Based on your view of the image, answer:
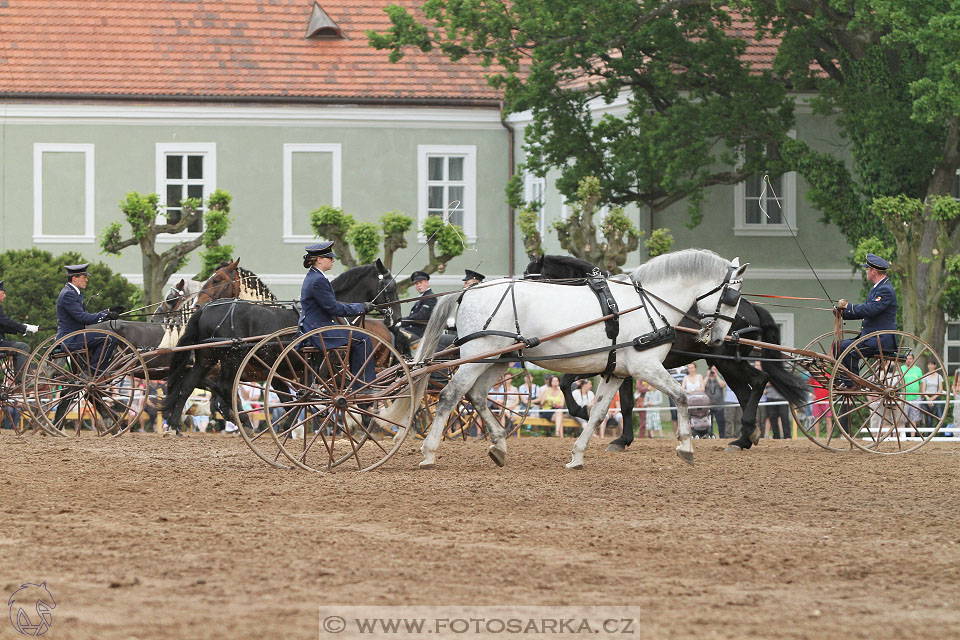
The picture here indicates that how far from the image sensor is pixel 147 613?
5820 millimetres

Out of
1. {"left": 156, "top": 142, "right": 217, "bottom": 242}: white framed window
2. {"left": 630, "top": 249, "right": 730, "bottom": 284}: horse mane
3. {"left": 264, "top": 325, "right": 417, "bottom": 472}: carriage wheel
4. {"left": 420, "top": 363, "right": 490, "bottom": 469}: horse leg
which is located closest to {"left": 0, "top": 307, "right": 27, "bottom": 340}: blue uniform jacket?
{"left": 264, "top": 325, "right": 417, "bottom": 472}: carriage wheel

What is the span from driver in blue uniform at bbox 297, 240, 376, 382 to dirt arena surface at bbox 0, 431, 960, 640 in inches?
39.2

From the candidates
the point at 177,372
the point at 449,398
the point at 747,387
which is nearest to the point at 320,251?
the point at 449,398

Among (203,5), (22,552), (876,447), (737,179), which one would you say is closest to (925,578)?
(22,552)

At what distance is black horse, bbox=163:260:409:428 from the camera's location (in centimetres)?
1370

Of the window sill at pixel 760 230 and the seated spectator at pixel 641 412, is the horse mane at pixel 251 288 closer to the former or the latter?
the seated spectator at pixel 641 412

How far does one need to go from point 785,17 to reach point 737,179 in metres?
3.92

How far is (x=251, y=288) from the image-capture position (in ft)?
56.7

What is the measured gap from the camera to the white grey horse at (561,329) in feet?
38.7

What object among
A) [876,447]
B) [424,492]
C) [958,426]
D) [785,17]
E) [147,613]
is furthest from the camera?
[785,17]

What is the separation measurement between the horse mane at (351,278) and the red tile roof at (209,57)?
18.4 meters

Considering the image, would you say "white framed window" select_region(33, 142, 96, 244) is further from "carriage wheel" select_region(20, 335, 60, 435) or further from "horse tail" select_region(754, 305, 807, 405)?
"horse tail" select_region(754, 305, 807, 405)

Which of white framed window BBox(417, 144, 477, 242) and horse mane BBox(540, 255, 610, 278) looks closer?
horse mane BBox(540, 255, 610, 278)

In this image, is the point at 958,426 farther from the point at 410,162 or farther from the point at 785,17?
the point at 410,162
